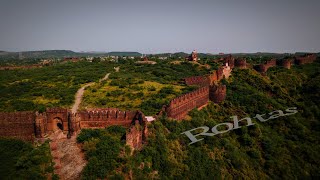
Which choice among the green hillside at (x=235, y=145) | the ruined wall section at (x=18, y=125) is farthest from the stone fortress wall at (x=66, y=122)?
the green hillside at (x=235, y=145)

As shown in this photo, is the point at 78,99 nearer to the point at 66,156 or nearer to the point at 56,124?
the point at 56,124

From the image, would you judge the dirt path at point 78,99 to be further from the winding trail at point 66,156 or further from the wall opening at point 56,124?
the winding trail at point 66,156

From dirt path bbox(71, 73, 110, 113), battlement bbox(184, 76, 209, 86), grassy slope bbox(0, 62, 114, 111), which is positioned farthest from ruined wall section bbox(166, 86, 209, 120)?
grassy slope bbox(0, 62, 114, 111)

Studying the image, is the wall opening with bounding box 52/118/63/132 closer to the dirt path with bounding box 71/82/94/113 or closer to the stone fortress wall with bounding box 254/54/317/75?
the dirt path with bounding box 71/82/94/113

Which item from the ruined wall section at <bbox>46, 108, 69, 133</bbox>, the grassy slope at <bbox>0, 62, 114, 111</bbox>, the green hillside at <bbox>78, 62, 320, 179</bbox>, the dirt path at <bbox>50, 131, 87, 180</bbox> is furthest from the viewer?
the grassy slope at <bbox>0, 62, 114, 111</bbox>

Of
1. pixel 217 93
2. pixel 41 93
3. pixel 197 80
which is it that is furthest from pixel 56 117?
pixel 197 80

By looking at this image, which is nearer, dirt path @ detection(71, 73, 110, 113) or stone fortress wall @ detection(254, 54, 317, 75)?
dirt path @ detection(71, 73, 110, 113)

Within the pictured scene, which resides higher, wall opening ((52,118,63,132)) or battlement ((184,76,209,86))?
battlement ((184,76,209,86))

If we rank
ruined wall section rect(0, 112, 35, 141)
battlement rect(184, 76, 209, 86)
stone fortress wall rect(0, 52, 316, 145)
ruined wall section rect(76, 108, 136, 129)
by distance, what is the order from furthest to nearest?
battlement rect(184, 76, 209, 86) < ruined wall section rect(76, 108, 136, 129) < ruined wall section rect(0, 112, 35, 141) < stone fortress wall rect(0, 52, 316, 145)
